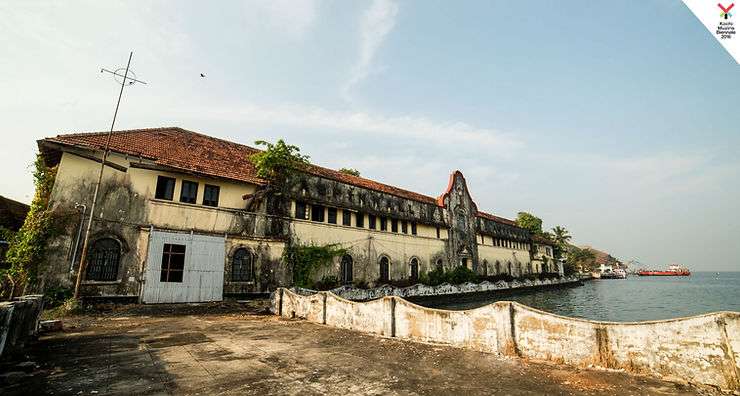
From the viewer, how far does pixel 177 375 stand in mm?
5180

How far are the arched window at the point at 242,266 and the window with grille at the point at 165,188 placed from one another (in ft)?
13.8

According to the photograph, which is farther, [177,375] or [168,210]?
[168,210]

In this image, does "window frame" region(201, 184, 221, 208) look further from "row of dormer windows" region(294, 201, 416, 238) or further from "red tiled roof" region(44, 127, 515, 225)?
"row of dormer windows" region(294, 201, 416, 238)

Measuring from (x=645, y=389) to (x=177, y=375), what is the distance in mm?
7104

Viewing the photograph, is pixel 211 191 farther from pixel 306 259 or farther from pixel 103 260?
pixel 306 259

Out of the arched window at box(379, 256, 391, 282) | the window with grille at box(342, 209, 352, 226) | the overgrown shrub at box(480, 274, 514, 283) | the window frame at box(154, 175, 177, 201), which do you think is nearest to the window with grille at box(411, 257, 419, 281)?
the arched window at box(379, 256, 391, 282)

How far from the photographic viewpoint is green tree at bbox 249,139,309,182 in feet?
59.0

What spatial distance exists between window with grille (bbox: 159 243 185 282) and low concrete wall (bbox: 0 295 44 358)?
6655mm

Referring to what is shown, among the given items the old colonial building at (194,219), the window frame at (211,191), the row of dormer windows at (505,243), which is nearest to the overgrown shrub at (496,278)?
the row of dormer windows at (505,243)

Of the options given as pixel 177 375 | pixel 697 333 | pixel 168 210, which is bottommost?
pixel 177 375

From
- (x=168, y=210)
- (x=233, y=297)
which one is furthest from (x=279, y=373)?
(x=168, y=210)

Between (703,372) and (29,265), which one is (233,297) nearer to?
(29,265)

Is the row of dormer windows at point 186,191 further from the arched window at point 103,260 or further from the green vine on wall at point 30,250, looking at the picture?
the green vine on wall at point 30,250

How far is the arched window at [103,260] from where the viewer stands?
41.6 feet
